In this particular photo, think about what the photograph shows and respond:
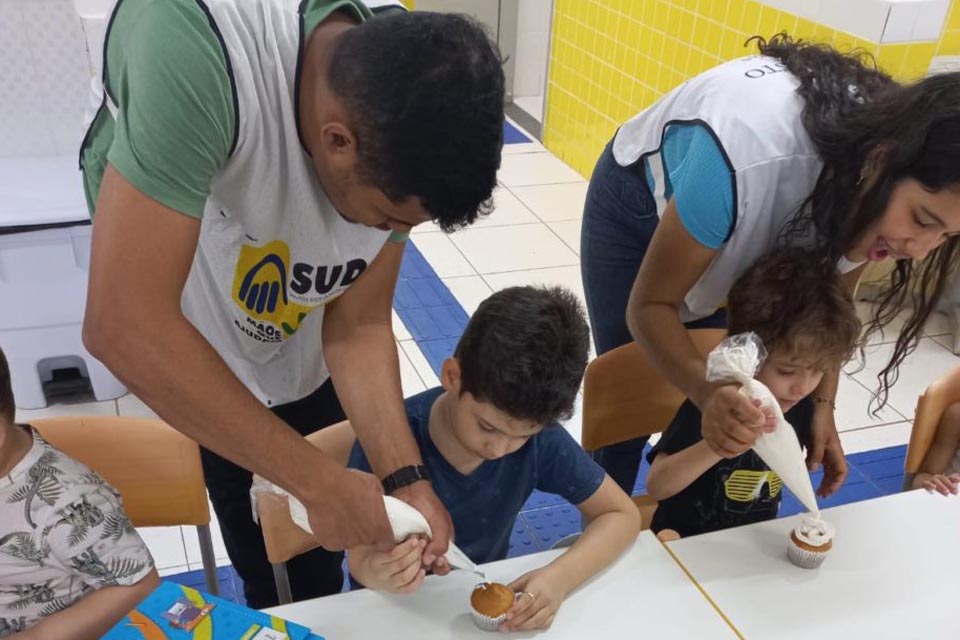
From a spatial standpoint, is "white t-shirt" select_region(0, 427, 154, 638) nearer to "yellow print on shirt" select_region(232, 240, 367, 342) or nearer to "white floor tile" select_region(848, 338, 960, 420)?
"yellow print on shirt" select_region(232, 240, 367, 342)

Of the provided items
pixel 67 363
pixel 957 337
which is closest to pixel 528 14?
pixel 957 337

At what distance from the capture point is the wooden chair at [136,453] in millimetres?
1244

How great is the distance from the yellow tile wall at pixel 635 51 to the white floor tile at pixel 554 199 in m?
0.17

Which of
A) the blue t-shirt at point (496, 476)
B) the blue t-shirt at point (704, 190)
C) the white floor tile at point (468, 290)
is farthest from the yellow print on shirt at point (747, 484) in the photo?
the white floor tile at point (468, 290)

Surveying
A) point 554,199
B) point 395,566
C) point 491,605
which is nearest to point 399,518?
point 395,566

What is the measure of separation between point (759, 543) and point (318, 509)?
0.66 metres

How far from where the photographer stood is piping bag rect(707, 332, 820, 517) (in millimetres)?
1119

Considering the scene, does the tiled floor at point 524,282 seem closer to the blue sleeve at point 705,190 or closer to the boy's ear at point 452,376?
the boy's ear at point 452,376

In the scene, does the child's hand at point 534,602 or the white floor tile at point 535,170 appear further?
the white floor tile at point 535,170

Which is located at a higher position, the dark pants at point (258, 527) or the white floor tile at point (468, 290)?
the dark pants at point (258, 527)

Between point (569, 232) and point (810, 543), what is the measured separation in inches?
106

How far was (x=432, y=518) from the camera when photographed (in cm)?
107

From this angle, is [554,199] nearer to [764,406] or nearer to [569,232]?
[569,232]

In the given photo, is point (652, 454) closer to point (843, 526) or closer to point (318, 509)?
point (843, 526)
